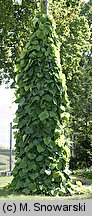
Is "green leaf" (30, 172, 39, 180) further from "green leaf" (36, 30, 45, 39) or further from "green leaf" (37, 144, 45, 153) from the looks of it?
"green leaf" (36, 30, 45, 39)

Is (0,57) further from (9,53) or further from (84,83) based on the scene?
(84,83)

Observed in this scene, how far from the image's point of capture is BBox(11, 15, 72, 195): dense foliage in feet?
23.7

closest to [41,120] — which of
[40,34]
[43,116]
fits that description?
[43,116]

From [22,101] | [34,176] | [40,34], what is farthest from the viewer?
[40,34]

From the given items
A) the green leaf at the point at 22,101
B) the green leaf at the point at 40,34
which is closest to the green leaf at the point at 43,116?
the green leaf at the point at 22,101

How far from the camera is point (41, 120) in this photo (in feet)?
23.7

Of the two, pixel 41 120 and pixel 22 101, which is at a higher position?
pixel 22 101

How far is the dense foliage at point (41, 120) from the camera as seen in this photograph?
7.23 m

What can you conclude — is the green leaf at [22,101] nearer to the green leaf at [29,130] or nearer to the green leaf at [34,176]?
the green leaf at [29,130]

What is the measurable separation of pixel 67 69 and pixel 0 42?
4.09 meters

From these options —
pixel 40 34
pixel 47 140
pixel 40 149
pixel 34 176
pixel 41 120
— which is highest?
pixel 40 34

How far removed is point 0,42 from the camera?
2022cm

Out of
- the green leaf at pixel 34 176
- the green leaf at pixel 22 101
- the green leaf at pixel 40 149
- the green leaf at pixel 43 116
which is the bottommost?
the green leaf at pixel 34 176

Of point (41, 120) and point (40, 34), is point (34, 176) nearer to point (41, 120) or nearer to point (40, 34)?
point (41, 120)
